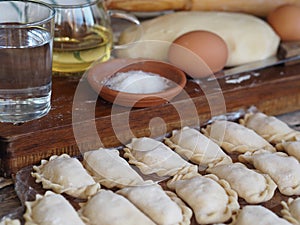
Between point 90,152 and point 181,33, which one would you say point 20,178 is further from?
point 181,33

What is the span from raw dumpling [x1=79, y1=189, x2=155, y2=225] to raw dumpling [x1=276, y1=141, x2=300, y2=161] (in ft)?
1.47

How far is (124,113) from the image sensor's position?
57.7 inches

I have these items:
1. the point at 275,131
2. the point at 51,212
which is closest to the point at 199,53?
the point at 275,131

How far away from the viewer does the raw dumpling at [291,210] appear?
3.94 feet

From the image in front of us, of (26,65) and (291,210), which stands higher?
(26,65)

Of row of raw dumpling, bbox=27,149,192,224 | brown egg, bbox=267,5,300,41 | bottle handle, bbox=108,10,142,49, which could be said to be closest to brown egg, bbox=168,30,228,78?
bottle handle, bbox=108,10,142,49

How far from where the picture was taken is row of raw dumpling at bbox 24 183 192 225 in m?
1.16

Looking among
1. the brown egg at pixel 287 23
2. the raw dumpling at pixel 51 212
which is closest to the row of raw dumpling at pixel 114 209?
the raw dumpling at pixel 51 212

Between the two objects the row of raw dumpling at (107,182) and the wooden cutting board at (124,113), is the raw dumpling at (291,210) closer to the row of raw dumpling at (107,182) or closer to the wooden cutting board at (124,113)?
the row of raw dumpling at (107,182)

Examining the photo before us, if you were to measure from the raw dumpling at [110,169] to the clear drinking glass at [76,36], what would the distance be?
1.13 ft

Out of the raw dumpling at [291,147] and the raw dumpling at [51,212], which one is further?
the raw dumpling at [291,147]

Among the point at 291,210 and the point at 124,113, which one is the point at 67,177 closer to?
the point at 124,113

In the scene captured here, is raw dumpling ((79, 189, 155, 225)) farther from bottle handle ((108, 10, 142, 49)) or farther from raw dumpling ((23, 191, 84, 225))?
bottle handle ((108, 10, 142, 49))

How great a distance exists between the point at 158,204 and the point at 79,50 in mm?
590
